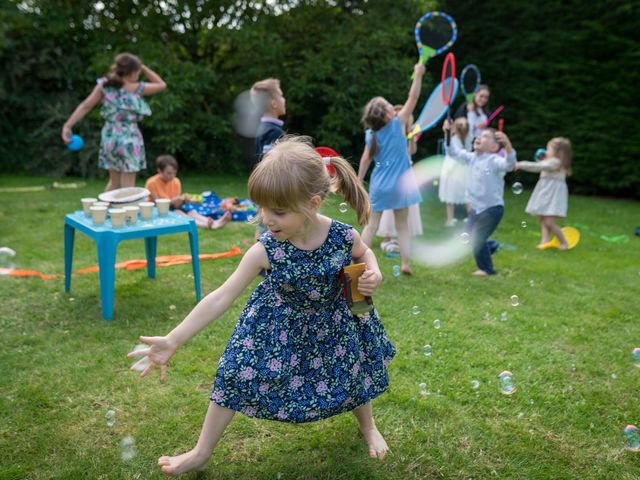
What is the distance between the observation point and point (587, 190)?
1098 centimetres

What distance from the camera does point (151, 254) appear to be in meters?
4.52

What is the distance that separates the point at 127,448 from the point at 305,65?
9758 mm

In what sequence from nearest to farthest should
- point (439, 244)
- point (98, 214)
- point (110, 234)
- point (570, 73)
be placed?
point (110, 234) → point (98, 214) → point (439, 244) → point (570, 73)

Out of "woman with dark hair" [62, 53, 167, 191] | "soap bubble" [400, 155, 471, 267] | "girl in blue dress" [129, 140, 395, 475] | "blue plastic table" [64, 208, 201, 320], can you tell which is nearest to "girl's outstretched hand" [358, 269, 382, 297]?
"girl in blue dress" [129, 140, 395, 475]

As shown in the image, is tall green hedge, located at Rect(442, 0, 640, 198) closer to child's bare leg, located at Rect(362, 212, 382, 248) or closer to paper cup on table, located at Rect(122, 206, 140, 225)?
child's bare leg, located at Rect(362, 212, 382, 248)

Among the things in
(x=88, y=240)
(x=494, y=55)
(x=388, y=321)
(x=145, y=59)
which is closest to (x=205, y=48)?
(x=145, y=59)

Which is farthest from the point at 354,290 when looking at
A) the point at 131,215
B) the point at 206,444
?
the point at 131,215

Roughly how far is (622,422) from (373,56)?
9.51m

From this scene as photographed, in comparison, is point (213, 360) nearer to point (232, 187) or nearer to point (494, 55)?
point (232, 187)

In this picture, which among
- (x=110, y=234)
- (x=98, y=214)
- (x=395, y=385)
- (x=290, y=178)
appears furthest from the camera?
(x=98, y=214)

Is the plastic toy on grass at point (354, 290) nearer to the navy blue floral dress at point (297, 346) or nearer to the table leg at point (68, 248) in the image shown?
the navy blue floral dress at point (297, 346)

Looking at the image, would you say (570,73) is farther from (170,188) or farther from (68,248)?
(68,248)

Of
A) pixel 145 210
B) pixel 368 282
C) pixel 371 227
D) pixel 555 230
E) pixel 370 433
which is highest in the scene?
pixel 368 282

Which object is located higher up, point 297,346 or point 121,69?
point 121,69
